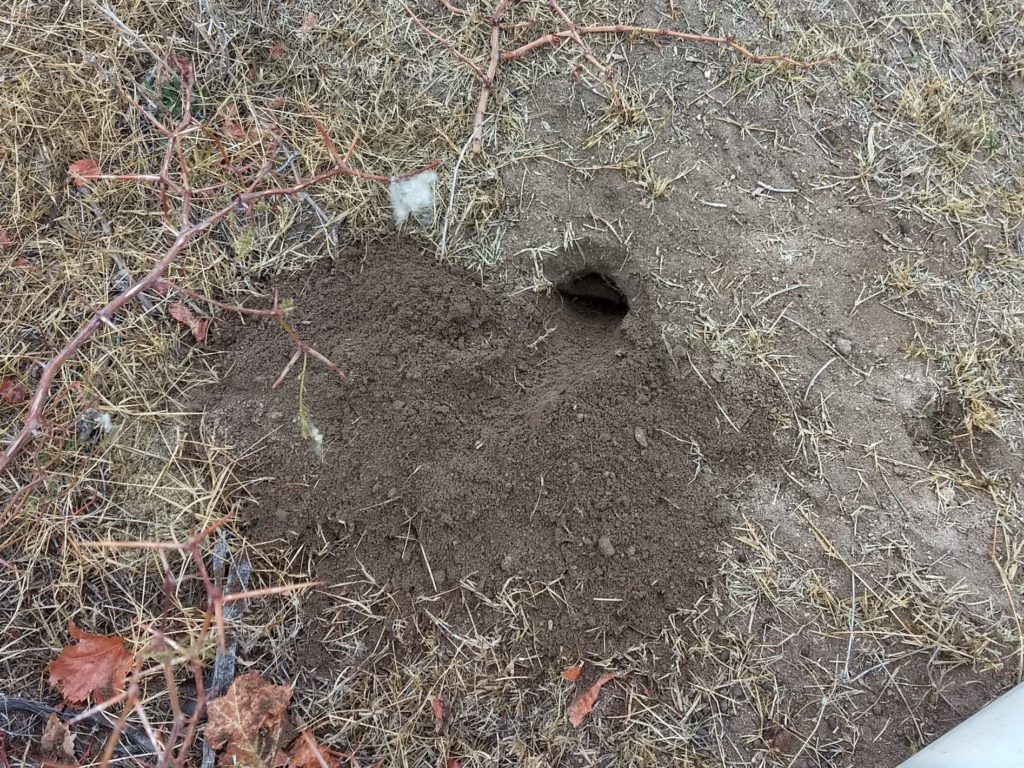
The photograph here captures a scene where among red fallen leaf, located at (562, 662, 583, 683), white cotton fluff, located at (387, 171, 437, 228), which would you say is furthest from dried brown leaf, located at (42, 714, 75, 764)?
white cotton fluff, located at (387, 171, 437, 228)

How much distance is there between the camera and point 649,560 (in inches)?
68.6

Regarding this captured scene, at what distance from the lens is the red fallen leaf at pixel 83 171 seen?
2.00m

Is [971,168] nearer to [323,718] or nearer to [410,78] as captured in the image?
[410,78]

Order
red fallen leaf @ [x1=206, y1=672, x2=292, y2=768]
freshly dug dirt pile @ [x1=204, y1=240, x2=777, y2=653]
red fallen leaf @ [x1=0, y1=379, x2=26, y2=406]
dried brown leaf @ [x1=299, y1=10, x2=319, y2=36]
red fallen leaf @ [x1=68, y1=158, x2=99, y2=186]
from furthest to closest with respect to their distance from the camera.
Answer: dried brown leaf @ [x1=299, y1=10, x2=319, y2=36], red fallen leaf @ [x1=68, y1=158, x2=99, y2=186], red fallen leaf @ [x1=0, y1=379, x2=26, y2=406], freshly dug dirt pile @ [x1=204, y1=240, x2=777, y2=653], red fallen leaf @ [x1=206, y1=672, x2=292, y2=768]

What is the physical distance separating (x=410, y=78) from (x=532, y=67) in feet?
1.34

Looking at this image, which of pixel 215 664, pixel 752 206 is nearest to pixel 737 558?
pixel 752 206

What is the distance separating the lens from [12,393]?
74.5 inches

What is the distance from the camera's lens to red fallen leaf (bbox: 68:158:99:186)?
2000 mm

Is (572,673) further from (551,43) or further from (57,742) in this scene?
(551,43)

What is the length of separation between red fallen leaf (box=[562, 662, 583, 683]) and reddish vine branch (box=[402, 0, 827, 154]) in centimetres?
158

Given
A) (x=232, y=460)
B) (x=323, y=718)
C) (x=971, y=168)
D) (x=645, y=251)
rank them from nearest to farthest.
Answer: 1. (x=323, y=718)
2. (x=232, y=460)
3. (x=645, y=251)
4. (x=971, y=168)

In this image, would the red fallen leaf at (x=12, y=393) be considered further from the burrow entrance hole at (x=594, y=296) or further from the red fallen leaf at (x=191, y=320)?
the burrow entrance hole at (x=594, y=296)

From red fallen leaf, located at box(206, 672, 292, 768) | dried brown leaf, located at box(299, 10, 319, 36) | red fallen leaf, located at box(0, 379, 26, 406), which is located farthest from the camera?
A: dried brown leaf, located at box(299, 10, 319, 36)

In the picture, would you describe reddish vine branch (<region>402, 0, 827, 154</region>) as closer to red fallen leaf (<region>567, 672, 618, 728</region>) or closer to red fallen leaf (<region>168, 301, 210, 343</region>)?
red fallen leaf (<region>168, 301, 210, 343</region>)
